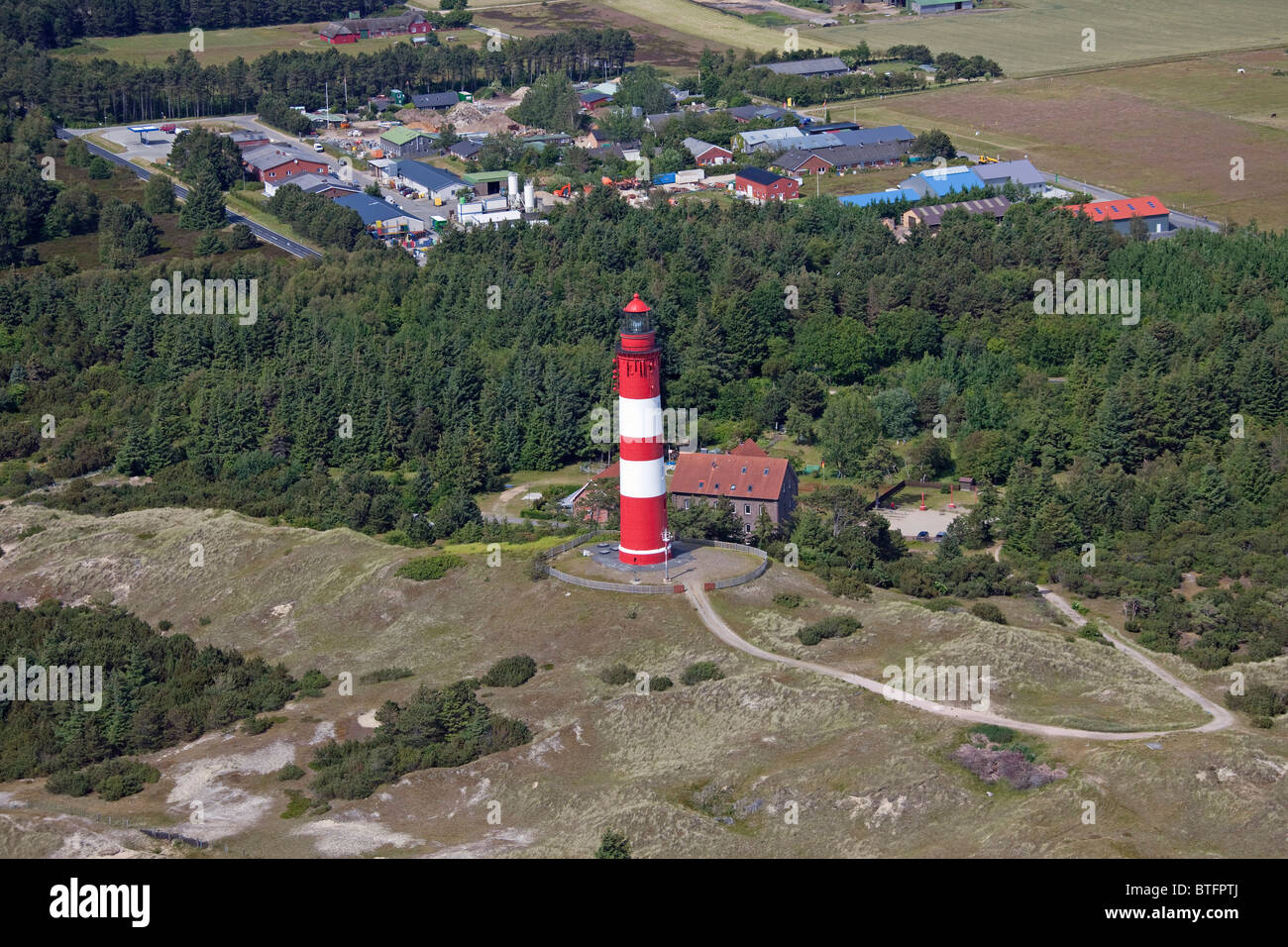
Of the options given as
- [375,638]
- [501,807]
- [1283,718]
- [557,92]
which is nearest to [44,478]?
[375,638]

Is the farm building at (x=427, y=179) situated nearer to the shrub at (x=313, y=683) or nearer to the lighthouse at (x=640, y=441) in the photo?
the lighthouse at (x=640, y=441)

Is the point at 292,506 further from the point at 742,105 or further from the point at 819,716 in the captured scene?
the point at 742,105

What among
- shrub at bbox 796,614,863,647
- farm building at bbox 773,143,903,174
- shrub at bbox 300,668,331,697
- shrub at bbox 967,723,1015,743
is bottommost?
shrub at bbox 300,668,331,697

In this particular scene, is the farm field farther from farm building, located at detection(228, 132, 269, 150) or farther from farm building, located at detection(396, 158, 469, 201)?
farm building, located at detection(228, 132, 269, 150)

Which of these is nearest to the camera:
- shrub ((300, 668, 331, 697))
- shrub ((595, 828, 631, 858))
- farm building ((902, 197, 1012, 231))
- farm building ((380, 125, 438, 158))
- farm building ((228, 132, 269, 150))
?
shrub ((595, 828, 631, 858))

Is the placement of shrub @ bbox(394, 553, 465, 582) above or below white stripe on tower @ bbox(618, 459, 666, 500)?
below

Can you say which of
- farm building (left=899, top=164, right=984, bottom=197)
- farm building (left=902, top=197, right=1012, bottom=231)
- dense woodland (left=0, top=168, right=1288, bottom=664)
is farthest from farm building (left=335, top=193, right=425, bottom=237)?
farm building (left=899, top=164, right=984, bottom=197)

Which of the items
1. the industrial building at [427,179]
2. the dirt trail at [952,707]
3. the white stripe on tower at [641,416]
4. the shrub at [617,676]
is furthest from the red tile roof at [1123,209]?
the shrub at [617,676]

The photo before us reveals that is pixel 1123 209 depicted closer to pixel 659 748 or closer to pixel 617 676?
pixel 617 676
